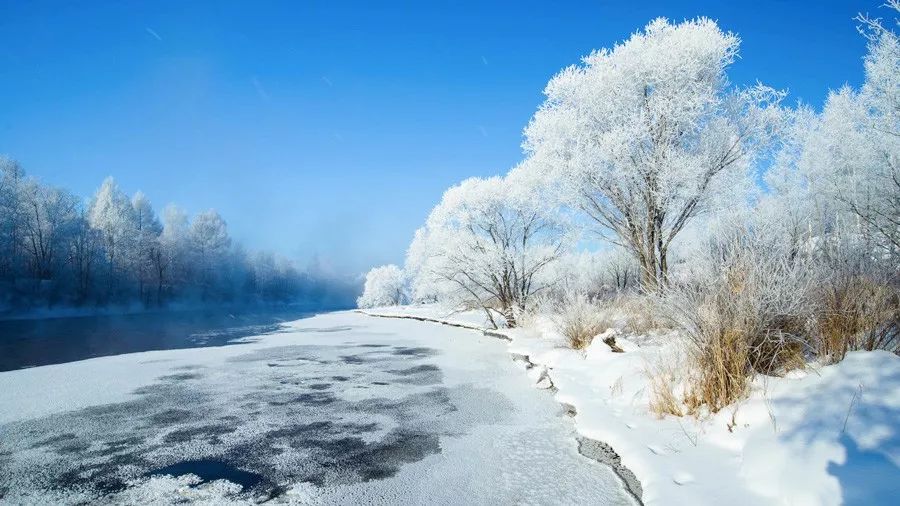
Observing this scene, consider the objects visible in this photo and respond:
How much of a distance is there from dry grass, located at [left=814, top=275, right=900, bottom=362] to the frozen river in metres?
2.35

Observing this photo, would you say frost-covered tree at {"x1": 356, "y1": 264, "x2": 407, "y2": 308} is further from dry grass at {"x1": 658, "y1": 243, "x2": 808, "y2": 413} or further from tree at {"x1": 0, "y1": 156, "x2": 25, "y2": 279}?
dry grass at {"x1": 658, "y1": 243, "x2": 808, "y2": 413}

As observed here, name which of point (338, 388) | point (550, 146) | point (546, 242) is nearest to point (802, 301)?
point (338, 388)

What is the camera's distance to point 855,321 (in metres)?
3.80

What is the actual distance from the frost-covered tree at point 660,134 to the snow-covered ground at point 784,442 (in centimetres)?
769

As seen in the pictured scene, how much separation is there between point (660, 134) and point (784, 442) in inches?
418

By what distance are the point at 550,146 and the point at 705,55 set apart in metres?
4.52

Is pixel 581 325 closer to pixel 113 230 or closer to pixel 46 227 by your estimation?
pixel 46 227

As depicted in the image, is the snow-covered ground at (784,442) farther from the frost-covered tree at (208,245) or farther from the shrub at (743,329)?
the frost-covered tree at (208,245)

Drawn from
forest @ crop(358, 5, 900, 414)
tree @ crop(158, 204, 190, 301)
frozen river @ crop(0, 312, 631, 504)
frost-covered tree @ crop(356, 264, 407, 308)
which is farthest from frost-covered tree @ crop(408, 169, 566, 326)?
frost-covered tree @ crop(356, 264, 407, 308)

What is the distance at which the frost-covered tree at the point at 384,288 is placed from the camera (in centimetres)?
6719

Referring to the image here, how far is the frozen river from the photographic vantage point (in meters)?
3.13

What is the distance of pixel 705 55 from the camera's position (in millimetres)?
11422

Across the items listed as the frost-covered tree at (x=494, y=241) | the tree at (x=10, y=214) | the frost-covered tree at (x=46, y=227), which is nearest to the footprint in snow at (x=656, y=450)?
the frost-covered tree at (x=494, y=241)

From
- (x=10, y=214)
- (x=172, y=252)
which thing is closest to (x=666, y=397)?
(x=10, y=214)
